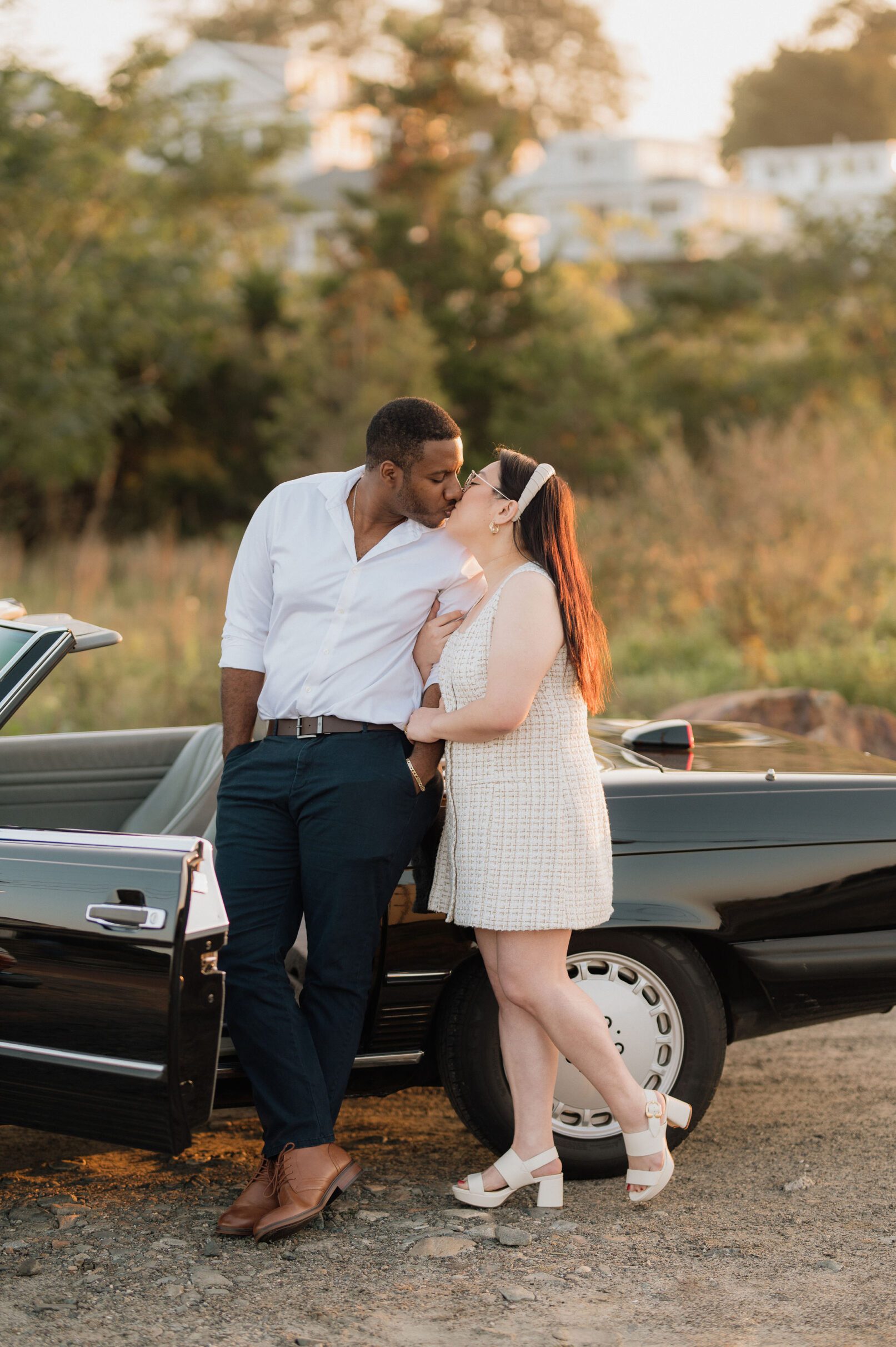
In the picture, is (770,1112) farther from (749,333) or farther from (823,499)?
(749,333)

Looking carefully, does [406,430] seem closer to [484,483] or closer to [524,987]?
[484,483]

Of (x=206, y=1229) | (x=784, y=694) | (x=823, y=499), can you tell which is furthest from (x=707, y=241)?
(x=206, y=1229)

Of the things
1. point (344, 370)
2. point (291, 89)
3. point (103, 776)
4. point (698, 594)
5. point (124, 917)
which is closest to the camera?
point (124, 917)

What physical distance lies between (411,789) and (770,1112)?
1734 millimetres

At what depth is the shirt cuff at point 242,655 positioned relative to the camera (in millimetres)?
3611

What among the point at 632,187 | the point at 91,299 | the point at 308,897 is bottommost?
the point at 308,897

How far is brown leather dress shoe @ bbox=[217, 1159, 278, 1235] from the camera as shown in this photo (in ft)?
11.3

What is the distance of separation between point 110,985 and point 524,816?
3.39ft

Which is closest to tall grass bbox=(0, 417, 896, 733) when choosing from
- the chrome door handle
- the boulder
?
the boulder

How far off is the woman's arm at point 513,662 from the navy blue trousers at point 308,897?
0.18 metres

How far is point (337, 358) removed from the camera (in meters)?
21.5

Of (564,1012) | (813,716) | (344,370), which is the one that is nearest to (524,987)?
(564,1012)

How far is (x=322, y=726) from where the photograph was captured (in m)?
3.51

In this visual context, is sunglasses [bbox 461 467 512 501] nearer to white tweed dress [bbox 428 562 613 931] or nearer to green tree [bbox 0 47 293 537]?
white tweed dress [bbox 428 562 613 931]
